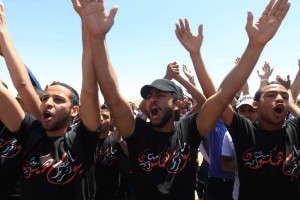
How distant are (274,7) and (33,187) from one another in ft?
8.77

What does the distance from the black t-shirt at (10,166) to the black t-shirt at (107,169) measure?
126cm

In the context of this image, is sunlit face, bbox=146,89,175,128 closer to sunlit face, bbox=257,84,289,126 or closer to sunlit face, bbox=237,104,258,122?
sunlit face, bbox=257,84,289,126

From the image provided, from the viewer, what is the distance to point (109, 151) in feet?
13.7

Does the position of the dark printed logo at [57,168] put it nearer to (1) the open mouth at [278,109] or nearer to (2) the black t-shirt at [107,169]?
(2) the black t-shirt at [107,169]

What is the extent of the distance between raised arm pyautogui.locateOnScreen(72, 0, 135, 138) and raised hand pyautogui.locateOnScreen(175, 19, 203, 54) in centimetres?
90

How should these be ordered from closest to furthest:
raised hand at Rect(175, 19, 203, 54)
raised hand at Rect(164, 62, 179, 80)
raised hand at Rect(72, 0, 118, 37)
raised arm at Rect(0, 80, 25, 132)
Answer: raised hand at Rect(72, 0, 118, 37) < raised arm at Rect(0, 80, 25, 132) < raised hand at Rect(175, 19, 203, 54) < raised hand at Rect(164, 62, 179, 80)

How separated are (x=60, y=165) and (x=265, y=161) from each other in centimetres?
183

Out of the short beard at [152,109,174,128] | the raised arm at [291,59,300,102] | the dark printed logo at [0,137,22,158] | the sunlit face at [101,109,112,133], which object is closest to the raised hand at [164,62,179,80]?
the short beard at [152,109,174,128]

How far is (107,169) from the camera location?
164 inches

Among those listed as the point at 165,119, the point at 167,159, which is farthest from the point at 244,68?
the point at 167,159

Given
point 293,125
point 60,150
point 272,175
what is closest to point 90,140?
point 60,150

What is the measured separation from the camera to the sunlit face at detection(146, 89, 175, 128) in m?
2.84

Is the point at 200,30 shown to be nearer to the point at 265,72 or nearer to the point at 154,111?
the point at 154,111

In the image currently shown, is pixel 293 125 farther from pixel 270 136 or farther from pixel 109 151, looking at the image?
pixel 109 151
